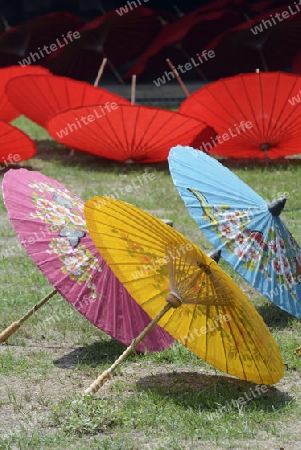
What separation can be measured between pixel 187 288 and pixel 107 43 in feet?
22.9

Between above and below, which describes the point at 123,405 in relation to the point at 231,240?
below

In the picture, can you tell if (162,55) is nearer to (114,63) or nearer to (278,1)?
(114,63)

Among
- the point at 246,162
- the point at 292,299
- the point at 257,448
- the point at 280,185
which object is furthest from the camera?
the point at 246,162

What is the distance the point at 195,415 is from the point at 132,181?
3.94m

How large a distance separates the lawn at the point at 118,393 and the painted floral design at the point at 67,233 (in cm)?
39

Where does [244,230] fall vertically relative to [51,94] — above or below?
below

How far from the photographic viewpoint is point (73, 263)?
3.66m

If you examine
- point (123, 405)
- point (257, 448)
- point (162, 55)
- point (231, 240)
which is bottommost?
point (257, 448)

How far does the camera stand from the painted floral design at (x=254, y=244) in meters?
3.90

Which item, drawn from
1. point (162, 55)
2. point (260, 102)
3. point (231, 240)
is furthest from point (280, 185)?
point (162, 55)

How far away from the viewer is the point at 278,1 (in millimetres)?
10734

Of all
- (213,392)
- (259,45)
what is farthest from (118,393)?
(259,45)

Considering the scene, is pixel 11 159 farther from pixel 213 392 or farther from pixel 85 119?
pixel 213 392

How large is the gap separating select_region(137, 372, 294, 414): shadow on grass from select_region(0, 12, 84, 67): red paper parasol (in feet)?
22.3
